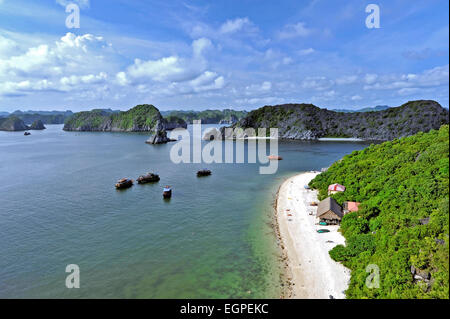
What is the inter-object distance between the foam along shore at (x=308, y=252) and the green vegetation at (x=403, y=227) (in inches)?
59.2

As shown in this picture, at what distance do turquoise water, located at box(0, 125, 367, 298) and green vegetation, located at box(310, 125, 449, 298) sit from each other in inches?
435

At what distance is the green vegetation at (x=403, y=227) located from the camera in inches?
928

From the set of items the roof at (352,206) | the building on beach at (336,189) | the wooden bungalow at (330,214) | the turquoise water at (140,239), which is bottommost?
the turquoise water at (140,239)

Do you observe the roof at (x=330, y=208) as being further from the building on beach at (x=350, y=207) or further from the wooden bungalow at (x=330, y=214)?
the building on beach at (x=350, y=207)

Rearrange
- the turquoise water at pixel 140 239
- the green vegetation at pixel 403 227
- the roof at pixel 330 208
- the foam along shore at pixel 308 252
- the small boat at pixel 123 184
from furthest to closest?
the small boat at pixel 123 184
the roof at pixel 330 208
the turquoise water at pixel 140 239
the foam along shore at pixel 308 252
the green vegetation at pixel 403 227

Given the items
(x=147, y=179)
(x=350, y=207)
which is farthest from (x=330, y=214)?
(x=147, y=179)

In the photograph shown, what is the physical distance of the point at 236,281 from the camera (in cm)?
2969

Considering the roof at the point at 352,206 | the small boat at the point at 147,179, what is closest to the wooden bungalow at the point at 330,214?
the roof at the point at 352,206

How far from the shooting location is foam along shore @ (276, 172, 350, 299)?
2734cm

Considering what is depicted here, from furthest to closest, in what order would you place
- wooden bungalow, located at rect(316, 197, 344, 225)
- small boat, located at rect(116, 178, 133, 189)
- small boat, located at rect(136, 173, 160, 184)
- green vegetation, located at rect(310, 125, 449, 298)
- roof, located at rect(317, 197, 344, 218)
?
small boat, located at rect(136, 173, 160, 184) < small boat, located at rect(116, 178, 133, 189) < roof, located at rect(317, 197, 344, 218) < wooden bungalow, located at rect(316, 197, 344, 225) < green vegetation, located at rect(310, 125, 449, 298)

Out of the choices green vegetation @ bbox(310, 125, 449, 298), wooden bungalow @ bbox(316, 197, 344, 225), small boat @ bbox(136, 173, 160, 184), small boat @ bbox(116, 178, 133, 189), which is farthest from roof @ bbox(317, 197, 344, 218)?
small boat @ bbox(116, 178, 133, 189)

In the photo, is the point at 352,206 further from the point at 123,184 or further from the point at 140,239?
the point at 123,184

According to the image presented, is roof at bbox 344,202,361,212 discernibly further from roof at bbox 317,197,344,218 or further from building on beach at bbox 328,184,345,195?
building on beach at bbox 328,184,345,195

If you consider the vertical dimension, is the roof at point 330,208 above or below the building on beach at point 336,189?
below
